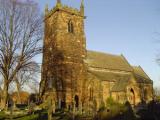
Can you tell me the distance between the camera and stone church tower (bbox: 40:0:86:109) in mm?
39594

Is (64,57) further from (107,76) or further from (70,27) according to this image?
(107,76)

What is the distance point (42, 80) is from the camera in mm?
40562

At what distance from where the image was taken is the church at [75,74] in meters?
39.6

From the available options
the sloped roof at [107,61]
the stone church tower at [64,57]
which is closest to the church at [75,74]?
the stone church tower at [64,57]

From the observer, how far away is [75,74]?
4122 cm

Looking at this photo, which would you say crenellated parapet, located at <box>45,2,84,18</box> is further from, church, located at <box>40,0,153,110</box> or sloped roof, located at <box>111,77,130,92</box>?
sloped roof, located at <box>111,77,130,92</box>

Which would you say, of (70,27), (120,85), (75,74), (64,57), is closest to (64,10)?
(70,27)

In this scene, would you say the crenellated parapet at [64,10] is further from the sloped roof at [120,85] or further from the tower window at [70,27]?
the sloped roof at [120,85]

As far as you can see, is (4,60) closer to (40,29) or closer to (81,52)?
(40,29)

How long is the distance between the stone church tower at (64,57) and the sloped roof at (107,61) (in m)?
2.58

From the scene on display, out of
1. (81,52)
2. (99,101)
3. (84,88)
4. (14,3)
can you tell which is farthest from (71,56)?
(14,3)

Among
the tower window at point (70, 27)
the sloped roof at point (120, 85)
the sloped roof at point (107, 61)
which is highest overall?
the tower window at point (70, 27)

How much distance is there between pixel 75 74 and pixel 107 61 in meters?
9.22

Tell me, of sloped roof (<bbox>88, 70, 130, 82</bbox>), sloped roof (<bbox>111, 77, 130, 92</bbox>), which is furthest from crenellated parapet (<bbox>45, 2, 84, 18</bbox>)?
sloped roof (<bbox>111, 77, 130, 92</bbox>)
